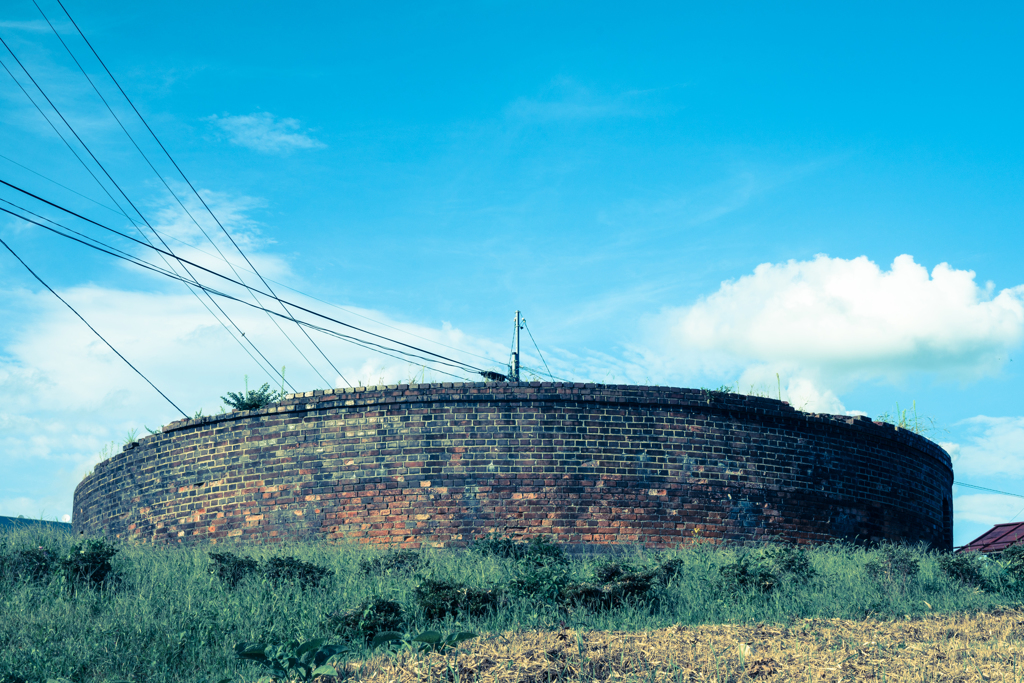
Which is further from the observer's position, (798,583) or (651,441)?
(651,441)

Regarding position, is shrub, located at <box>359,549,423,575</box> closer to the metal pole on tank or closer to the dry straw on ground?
the dry straw on ground

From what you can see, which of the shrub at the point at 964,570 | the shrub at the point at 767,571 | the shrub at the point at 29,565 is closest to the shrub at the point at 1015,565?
→ the shrub at the point at 964,570

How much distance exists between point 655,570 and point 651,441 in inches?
120

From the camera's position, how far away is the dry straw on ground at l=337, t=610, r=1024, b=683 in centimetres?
531

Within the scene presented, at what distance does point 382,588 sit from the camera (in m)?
8.46

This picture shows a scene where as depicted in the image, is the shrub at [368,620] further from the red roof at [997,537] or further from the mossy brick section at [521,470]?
the red roof at [997,537]

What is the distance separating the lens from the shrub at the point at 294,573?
8797 mm

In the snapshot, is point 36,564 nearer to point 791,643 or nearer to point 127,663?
point 127,663

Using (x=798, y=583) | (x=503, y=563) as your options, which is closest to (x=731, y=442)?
(x=798, y=583)

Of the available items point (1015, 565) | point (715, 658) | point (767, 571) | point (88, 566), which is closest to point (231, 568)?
point (88, 566)

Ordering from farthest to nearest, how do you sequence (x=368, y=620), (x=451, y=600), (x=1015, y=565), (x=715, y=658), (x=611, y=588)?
(x=1015, y=565) < (x=611, y=588) < (x=451, y=600) < (x=368, y=620) < (x=715, y=658)

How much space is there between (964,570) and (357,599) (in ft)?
25.0

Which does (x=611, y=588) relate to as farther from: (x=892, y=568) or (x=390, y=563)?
(x=892, y=568)

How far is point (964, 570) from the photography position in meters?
10.1
